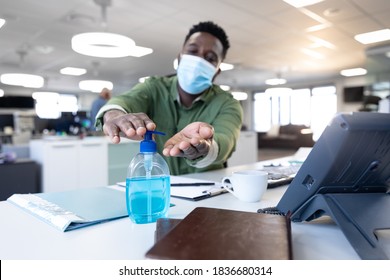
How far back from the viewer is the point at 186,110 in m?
1.28

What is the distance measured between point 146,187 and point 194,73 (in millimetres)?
801

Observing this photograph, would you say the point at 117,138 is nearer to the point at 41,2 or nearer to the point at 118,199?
the point at 118,199

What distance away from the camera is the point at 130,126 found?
559 millimetres

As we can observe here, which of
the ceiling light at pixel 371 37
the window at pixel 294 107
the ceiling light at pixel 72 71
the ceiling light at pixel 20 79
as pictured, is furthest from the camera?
the window at pixel 294 107

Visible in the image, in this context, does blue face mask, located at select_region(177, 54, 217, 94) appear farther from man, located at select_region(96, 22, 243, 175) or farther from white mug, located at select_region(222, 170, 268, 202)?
white mug, located at select_region(222, 170, 268, 202)

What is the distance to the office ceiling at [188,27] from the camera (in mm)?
3041

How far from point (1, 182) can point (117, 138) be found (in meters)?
2.25

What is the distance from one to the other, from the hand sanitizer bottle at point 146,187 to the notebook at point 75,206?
0.06 metres

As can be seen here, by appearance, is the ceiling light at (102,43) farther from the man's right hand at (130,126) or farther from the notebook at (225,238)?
the notebook at (225,238)

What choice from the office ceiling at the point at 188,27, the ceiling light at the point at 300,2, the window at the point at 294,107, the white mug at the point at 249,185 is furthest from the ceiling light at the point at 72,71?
the white mug at the point at 249,185

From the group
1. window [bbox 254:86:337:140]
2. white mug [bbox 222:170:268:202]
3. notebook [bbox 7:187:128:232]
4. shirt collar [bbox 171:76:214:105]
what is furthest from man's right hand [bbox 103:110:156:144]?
window [bbox 254:86:337:140]

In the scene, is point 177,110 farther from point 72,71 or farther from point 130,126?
point 72,71

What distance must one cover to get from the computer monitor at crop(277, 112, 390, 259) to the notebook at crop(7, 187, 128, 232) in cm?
36
